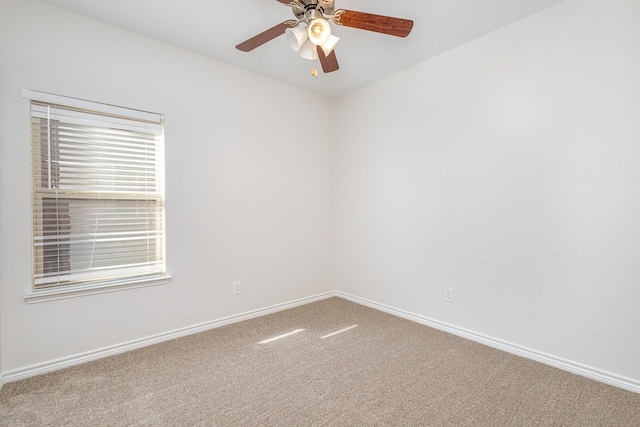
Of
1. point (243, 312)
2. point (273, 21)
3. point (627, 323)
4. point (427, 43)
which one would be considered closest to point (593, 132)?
point (627, 323)

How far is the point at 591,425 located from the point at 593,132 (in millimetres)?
1696

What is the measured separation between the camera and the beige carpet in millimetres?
1622

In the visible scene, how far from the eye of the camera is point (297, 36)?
1.68m

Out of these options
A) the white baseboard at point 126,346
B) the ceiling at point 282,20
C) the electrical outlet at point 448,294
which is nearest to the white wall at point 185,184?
the white baseboard at point 126,346

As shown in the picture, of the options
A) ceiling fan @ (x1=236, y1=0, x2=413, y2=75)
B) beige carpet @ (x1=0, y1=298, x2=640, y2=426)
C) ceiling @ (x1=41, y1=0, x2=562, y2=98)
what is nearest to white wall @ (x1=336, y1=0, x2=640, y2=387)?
ceiling @ (x1=41, y1=0, x2=562, y2=98)

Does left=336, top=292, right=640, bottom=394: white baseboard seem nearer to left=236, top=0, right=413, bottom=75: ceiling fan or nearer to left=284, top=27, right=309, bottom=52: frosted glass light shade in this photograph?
left=236, top=0, right=413, bottom=75: ceiling fan

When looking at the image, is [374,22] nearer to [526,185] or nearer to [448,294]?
[526,185]

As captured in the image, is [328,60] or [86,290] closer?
[328,60]

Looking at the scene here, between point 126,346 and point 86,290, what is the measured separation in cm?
53

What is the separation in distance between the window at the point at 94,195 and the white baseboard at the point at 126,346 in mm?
471

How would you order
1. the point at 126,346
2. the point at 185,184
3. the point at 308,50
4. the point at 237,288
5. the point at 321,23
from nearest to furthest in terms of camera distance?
the point at 321,23, the point at 308,50, the point at 126,346, the point at 185,184, the point at 237,288

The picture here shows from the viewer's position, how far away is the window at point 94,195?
6.78 feet

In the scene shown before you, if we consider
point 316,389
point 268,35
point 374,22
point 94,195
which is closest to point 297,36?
point 268,35

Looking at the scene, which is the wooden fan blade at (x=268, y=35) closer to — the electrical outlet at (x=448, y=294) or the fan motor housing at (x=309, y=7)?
the fan motor housing at (x=309, y=7)
